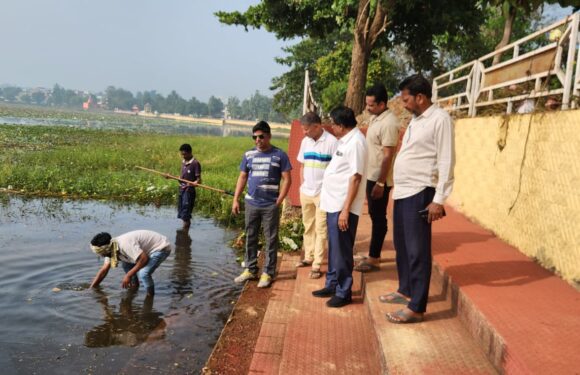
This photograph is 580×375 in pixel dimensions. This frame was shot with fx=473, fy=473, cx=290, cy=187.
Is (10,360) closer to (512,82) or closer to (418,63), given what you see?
(512,82)

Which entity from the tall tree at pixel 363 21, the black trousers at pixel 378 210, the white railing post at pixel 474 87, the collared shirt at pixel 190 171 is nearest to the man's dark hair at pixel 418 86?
the black trousers at pixel 378 210

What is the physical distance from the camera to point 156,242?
16.7 ft

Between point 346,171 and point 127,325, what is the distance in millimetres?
2544

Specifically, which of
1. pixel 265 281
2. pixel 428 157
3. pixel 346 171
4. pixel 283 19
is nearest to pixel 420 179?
pixel 428 157

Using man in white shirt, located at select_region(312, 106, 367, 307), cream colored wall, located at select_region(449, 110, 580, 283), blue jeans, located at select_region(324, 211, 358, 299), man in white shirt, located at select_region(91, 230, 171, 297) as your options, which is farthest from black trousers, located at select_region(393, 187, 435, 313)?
man in white shirt, located at select_region(91, 230, 171, 297)

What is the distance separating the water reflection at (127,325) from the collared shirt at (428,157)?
103 inches

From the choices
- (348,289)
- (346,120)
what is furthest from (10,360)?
(346,120)

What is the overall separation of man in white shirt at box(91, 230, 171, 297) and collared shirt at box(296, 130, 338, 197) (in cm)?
170

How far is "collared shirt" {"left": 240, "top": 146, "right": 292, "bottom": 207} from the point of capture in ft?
16.3

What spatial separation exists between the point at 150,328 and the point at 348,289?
1923 millimetres

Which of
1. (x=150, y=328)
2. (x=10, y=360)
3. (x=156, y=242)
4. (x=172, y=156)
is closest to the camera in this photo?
(x=10, y=360)

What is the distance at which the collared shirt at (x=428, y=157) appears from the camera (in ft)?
9.54

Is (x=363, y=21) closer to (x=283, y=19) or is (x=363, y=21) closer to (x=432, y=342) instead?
(x=283, y=19)

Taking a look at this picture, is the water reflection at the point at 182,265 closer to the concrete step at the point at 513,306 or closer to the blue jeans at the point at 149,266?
the blue jeans at the point at 149,266
